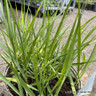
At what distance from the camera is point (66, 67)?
1.03 feet

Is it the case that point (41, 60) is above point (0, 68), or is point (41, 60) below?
above

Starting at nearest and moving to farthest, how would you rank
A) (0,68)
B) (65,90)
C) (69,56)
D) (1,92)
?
(69,56) < (65,90) < (1,92) < (0,68)

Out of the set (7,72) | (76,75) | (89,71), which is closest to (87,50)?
(89,71)

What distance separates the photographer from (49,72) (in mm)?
452

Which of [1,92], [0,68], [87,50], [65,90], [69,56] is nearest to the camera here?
[69,56]

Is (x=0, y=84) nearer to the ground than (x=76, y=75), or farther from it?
nearer to the ground

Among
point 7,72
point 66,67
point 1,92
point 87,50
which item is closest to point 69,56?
point 66,67

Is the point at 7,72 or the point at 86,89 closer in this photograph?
the point at 86,89

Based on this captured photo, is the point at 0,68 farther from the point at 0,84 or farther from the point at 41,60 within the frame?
the point at 41,60

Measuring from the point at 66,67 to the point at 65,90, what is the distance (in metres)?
0.15

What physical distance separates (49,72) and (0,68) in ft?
1.68

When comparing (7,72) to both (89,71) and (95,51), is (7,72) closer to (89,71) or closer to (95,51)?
(95,51)

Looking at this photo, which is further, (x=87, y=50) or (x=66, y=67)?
(x=87, y=50)

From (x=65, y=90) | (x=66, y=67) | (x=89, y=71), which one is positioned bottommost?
(x=89, y=71)
